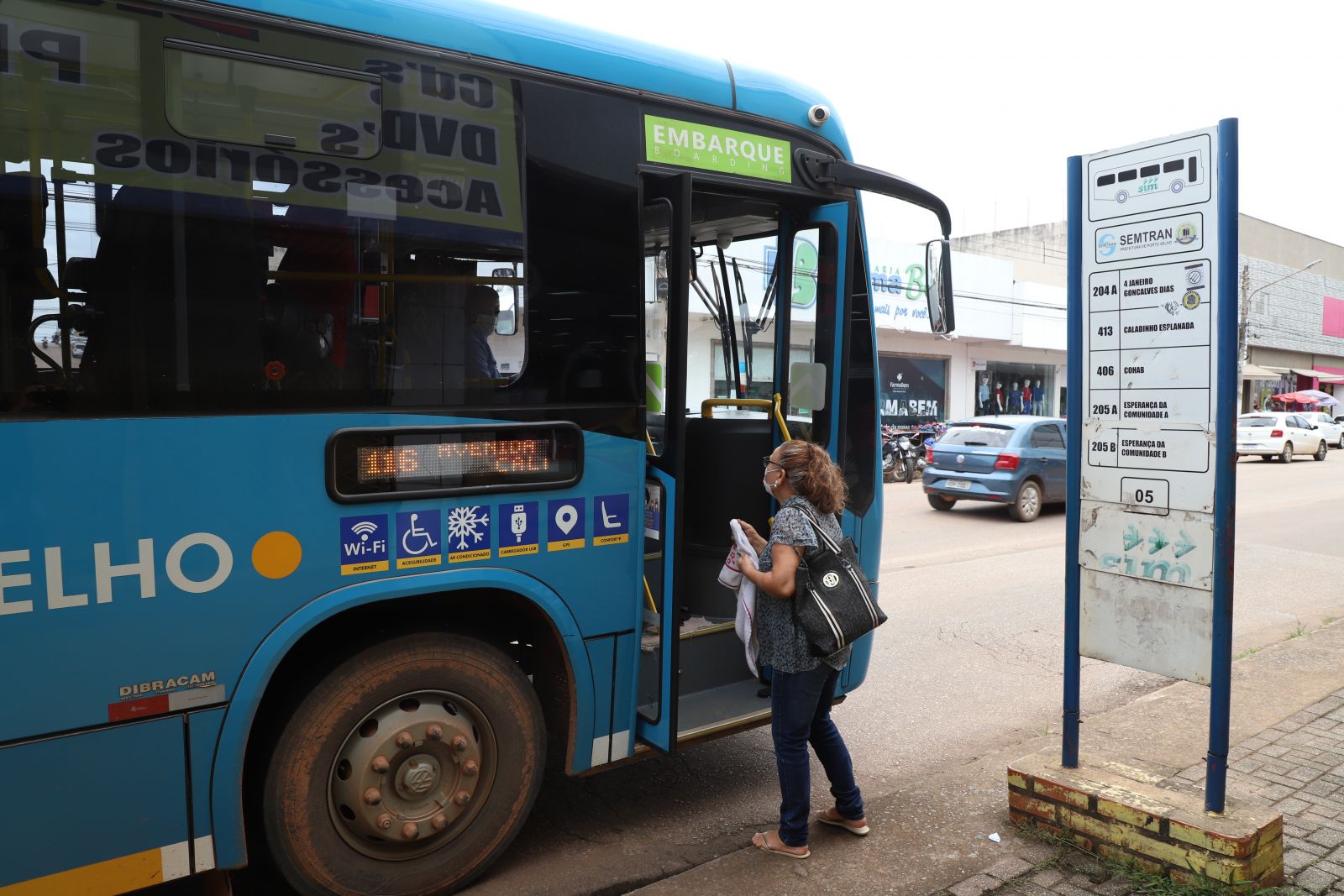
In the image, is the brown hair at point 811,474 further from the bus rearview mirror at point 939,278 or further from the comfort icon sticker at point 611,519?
the bus rearview mirror at point 939,278

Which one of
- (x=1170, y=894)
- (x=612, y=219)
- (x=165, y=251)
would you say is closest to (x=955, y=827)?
(x=1170, y=894)

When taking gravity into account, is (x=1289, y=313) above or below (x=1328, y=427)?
above

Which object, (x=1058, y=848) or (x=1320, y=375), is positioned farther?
(x=1320, y=375)

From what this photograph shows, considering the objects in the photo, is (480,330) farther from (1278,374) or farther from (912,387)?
(1278,374)

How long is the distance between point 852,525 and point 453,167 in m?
2.49

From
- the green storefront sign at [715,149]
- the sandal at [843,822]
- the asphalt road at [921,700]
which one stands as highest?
the green storefront sign at [715,149]

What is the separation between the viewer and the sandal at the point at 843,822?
13.3ft

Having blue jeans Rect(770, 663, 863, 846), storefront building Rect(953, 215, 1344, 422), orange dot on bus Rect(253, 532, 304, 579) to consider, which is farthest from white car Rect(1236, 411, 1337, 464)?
orange dot on bus Rect(253, 532, 304, 579)

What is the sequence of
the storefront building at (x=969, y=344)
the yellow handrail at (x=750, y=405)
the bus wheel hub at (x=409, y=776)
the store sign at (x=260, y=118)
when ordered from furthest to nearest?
the storefront building at (x=969, y=344) → the yellow handrail at (x=750, y=405) → the bus wheel hub at (x=409, y=776) → the store sign at (x=260, y=118)

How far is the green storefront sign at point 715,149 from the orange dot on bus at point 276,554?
198 centimetres

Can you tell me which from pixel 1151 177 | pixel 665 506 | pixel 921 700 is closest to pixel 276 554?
pixel 665 506

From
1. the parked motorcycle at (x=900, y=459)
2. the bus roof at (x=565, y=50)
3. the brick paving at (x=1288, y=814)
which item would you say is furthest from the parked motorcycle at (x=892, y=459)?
the bus roof at (x=565, y=50)

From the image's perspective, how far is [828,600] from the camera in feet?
12.0

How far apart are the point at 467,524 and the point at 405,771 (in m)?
0.88
